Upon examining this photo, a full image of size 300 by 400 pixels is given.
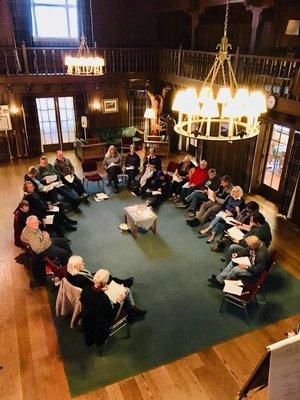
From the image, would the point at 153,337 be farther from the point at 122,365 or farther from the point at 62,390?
the point at 62,390

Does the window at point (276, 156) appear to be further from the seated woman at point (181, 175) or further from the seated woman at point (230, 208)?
the seated woman at point (230, 208)

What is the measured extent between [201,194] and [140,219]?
5.79 feet

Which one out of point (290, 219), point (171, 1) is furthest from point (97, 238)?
point (171, 1)

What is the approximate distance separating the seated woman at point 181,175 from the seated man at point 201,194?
24.9 inches

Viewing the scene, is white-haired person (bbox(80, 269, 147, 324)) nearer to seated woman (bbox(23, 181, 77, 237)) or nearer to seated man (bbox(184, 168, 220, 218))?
seated woman (bbox(23, 181, 77, 237))

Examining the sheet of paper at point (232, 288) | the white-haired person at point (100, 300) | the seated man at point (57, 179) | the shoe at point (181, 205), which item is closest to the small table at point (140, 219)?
the shoe at point (181, 205)

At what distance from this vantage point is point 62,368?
402cm

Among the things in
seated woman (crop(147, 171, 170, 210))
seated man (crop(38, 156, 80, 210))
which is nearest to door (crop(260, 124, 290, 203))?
Answer: seated woman (crop(147, 171, 170, 210))

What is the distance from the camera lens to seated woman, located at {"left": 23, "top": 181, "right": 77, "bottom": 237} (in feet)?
20.9

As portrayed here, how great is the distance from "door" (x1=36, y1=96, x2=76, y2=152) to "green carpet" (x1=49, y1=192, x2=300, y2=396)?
530cm

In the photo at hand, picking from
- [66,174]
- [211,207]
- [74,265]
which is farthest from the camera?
[66,174]

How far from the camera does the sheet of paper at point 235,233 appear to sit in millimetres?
5847

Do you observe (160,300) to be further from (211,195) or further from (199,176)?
(199,176)

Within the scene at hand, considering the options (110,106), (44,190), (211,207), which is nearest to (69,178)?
(44,190)
